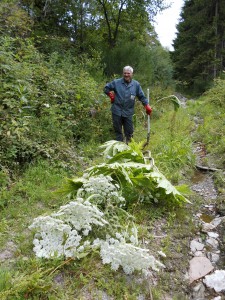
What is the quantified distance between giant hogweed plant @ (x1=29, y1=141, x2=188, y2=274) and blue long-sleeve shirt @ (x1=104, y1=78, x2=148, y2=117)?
8.89 feet

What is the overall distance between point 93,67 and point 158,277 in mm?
9208

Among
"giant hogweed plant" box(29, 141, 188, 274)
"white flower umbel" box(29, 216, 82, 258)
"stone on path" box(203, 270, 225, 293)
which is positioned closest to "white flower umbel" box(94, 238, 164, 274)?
"giant hogweed plant" box(29, 141, 188, 274)

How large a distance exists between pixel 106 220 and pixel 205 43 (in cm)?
2163

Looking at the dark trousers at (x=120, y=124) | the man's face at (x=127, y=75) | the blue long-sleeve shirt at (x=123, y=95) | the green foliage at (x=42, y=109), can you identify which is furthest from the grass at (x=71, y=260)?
the man's face at (x=127, y=75)

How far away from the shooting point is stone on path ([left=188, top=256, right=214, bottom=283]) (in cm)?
301

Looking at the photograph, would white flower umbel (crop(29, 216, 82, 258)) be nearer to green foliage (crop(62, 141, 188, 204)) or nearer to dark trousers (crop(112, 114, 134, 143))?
green foliage (crop(62, 141, 188, 204))

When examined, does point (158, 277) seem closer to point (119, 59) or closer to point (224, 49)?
point (119, 59)

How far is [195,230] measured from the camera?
3.74 metres

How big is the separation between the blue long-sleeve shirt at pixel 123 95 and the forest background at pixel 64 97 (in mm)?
1052

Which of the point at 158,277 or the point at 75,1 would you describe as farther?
the point at 75,1

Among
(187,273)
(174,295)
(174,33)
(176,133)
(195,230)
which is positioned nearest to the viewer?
(174,295)

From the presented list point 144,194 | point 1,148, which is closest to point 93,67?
point 1,148

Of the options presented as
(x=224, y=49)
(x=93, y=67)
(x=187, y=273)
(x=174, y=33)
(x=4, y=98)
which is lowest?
(x=187, y=273)

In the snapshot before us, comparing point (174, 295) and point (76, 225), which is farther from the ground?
point (76, 225)
